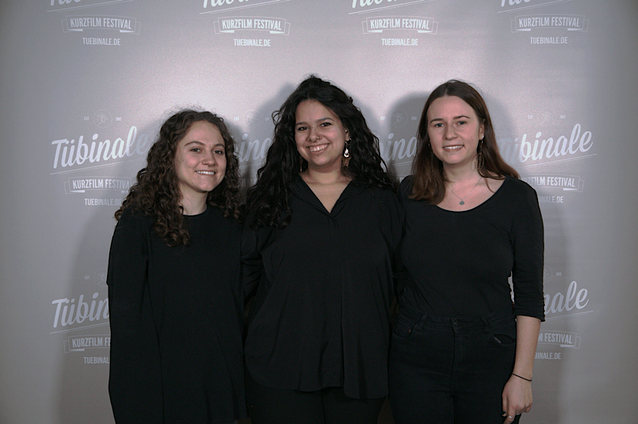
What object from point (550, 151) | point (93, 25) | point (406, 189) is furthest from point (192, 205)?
point (550, 151)

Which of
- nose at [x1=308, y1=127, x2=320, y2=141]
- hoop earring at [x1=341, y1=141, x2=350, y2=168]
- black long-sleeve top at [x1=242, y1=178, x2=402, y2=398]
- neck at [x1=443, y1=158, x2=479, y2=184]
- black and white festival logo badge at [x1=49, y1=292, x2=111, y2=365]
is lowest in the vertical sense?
black and white festival logo badge at [x1=49, y1=292, x2=111, y2=365]

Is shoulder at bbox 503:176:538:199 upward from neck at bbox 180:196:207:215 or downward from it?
upward

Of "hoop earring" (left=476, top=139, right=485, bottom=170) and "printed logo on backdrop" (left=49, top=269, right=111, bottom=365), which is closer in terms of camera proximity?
"hoop earring" (left=476, top=139, right=485, bottom=170)

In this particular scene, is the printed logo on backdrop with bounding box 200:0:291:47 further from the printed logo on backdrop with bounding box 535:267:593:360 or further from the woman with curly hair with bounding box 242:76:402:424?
the printed logo on backdrop with bounding box 535:267:593:360

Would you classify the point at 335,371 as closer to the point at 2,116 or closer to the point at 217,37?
the point at 217,37

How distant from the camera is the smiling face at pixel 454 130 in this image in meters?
1.39

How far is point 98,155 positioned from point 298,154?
1026 millimetres

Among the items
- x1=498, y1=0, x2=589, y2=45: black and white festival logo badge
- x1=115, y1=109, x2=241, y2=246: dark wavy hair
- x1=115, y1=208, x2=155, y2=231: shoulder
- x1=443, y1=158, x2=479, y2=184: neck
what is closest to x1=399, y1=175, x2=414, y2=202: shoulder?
x1=443, y1=158, x2=479, y2=184: neck

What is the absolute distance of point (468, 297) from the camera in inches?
52.3

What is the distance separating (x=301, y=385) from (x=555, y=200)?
4.86 feet

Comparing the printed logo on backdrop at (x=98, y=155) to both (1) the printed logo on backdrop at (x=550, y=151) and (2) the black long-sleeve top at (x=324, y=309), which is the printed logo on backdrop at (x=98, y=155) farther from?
(1) the printed logo on backdrop at (x=550, y=151)

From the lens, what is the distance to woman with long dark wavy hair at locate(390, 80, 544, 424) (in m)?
1.31

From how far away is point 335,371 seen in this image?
1.40 meters

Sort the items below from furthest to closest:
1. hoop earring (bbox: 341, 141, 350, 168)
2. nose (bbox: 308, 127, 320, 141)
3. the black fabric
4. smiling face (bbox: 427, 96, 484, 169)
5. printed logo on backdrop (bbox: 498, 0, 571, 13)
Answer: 1. printed logo on backdrop (bbox: 498, 0, 571, 13)
2. hoop earring (bbox: 341, 141, 350, 168)
3. nose (bbox: 308, 127, 320, 141)
4. smiling face (bbox: 427, 96, 484, 169)
5. the black fabric
